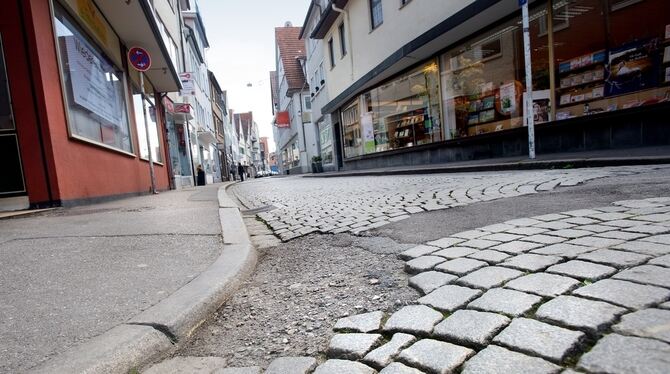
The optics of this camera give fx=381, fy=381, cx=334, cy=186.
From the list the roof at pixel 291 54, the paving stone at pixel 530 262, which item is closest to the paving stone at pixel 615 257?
the paving stone at pixel 530 262

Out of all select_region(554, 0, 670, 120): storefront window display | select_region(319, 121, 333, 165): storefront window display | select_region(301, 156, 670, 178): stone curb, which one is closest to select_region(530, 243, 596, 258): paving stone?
select_region(301, 156, 670, 178): stone curb

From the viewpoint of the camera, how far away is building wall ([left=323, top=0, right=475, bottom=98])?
11438mm

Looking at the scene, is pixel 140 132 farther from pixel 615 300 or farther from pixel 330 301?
pixel 615 300

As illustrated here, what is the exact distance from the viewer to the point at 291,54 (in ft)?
115

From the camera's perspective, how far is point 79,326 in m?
1.68

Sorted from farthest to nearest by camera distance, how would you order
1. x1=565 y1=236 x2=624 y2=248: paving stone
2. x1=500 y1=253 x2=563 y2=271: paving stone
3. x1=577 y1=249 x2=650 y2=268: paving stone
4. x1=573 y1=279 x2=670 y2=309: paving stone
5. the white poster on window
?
the white poster on window, x1=565 y1=236 x2=624 y2=248: paving stone, x1=500 y1=253 x2=563 y2=271: paving stone, x1=577 y1=249 x2=650 y2=268: paving stone, x1=573 y1=279 x2=670 y2=309: paving stone

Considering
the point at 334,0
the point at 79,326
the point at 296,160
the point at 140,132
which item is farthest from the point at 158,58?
the point at 296,160

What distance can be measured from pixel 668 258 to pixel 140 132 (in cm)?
1218

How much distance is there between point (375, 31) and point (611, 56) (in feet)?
29.6

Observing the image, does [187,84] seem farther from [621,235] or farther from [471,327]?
[471,327]

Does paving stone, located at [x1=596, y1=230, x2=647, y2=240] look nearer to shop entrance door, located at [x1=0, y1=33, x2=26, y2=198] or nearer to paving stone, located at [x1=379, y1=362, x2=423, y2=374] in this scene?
paving stone, located at [x1=379, y1=362, x2=423, y2=374]

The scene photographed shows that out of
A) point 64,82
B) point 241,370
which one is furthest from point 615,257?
point 64,82

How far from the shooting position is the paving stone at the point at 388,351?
4.28ft

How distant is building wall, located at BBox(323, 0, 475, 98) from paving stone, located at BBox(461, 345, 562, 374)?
10.5 m
